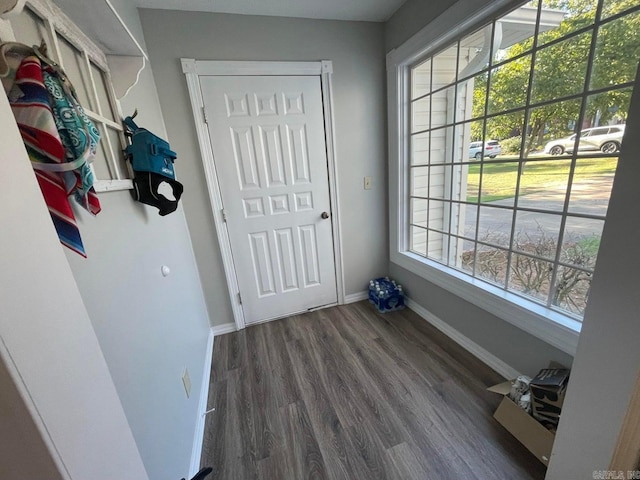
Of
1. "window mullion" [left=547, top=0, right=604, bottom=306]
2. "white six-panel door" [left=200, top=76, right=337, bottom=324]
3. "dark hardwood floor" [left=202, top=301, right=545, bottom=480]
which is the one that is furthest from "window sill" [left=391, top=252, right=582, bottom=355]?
"white six-panel door" [left=200, top=76, right=337, bottom=324]

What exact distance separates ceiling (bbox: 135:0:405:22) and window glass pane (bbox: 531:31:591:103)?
112 cm

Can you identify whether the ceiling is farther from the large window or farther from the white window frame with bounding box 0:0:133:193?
the white window frame with bounding box 0:0:133:193

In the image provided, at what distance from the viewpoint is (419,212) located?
2258 mm

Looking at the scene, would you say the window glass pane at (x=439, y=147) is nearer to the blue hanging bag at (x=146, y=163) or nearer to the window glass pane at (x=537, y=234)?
the window glass pane at (x=537, y=234)

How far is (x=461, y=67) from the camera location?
1652 mm

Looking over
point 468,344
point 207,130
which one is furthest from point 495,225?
point 207,130

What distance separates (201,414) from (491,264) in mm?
1956

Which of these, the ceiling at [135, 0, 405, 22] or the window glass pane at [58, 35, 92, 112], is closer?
the window glass pane at [58, 35, 92, 112]

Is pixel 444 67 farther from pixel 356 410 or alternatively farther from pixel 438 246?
pixel 356 410

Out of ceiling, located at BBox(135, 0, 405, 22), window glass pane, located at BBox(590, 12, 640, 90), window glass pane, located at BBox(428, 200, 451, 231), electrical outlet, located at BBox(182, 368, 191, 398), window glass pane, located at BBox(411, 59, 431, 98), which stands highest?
ceiling, located at BBox(135, 0, 405, 22)

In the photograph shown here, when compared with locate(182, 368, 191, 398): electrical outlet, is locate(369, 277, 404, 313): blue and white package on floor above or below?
below

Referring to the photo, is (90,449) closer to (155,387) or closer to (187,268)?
(155,387)

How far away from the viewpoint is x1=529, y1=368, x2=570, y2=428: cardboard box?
44.3 inches

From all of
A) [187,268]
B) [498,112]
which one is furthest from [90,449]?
[498,112]
